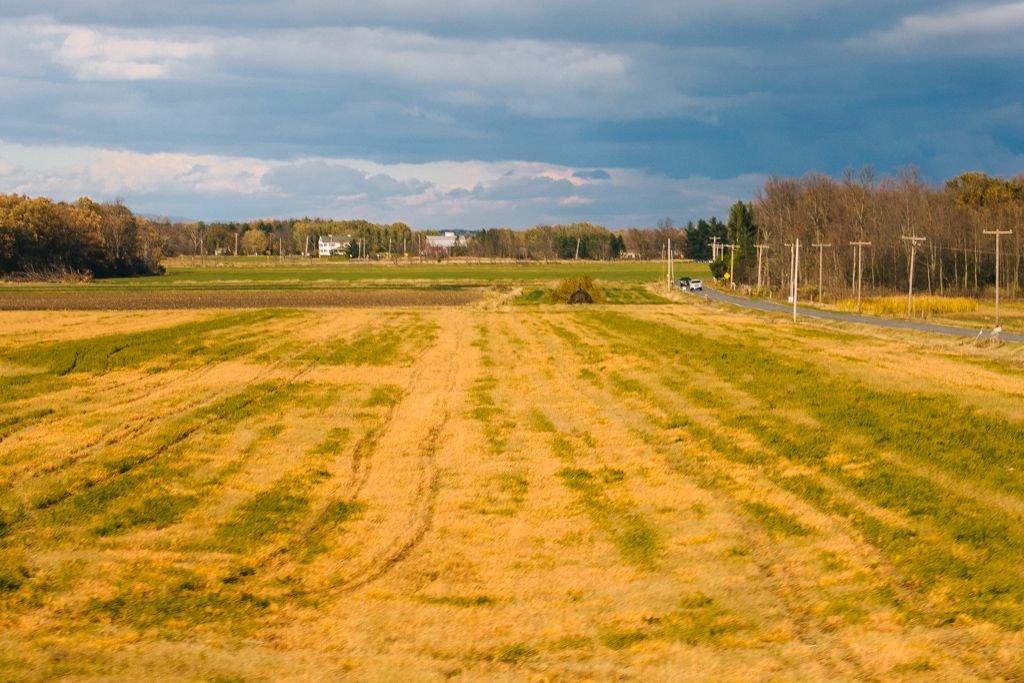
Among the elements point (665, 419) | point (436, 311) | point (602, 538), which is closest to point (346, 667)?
point (602, 538)

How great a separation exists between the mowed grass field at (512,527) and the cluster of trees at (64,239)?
112396mm

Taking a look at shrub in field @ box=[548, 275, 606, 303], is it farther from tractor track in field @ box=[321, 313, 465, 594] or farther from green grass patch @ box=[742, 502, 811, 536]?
green grass patch @ box=[742, 502, 811, 536]

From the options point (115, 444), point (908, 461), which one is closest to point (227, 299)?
point (115, 444)

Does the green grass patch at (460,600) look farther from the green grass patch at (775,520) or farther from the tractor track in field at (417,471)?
the green grass patch at (775,520)

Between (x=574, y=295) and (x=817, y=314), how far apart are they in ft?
67.6

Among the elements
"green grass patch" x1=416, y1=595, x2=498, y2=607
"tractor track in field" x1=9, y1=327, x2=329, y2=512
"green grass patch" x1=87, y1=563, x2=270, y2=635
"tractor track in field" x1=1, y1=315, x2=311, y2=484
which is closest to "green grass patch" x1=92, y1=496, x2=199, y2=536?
"tractor track in field" x1=9, y1=327, x2=329, y2=512

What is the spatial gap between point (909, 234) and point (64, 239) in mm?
104583

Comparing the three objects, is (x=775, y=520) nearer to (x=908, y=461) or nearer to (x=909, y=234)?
(x=908, y=461)

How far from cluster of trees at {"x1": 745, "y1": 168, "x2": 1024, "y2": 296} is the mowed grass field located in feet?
255

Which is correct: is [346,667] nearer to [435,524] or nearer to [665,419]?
[435,524]

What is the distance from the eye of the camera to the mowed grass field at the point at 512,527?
10.1 m

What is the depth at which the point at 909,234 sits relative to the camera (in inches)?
4409

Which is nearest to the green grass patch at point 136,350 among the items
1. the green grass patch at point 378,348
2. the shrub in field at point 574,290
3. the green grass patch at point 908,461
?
the green grass patch at point 378,348

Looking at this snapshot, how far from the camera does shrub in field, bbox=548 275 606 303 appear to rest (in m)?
89.2
